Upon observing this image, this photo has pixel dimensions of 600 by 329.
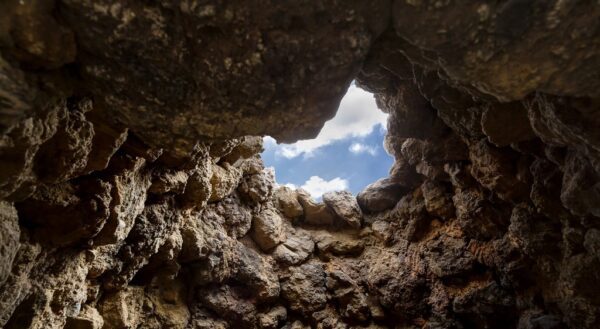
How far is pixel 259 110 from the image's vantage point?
3.20 meters

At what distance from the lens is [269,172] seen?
11094 mm

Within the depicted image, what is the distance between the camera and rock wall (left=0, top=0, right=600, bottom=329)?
105 inches

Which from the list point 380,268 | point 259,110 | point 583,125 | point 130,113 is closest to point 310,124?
point 259,110

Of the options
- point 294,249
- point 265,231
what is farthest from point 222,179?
point 294,249

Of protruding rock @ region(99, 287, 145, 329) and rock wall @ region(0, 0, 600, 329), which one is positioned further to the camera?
protruding rock @ region(99, 287, 145, 329)

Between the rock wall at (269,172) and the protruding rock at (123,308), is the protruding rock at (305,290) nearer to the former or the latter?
the rock wall at (269,172)

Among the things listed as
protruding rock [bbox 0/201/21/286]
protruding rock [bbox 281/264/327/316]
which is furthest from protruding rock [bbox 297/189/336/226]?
protruding rock [bbox 0/201/21/286]

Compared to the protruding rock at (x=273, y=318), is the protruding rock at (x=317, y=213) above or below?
above

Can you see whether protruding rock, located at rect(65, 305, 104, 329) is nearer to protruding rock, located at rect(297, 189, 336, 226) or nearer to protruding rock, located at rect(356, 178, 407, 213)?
protruding rock, located at rect(297, 189, 336, 226)

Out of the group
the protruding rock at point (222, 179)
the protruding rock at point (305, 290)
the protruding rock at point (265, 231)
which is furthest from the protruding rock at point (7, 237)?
the protruding rock at point (305, 290)

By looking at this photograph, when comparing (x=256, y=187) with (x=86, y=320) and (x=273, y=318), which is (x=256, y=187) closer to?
(x=273, y=318)

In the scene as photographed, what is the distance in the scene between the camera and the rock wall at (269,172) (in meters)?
2.66

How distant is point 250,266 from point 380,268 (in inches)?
143

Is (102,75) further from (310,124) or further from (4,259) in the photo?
(4,259)
